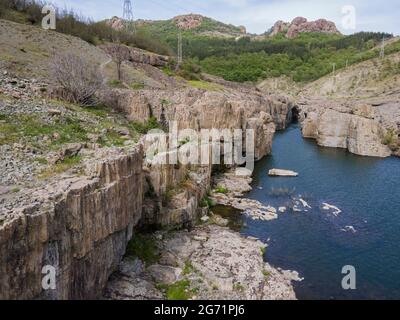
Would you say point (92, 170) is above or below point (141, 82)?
below

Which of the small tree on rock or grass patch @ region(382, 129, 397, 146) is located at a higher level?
the small tree on rock

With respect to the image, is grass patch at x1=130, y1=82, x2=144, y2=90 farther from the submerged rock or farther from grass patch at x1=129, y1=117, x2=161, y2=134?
the submerged rock

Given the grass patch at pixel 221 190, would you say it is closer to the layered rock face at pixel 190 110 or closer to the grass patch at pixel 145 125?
the layered rock face at pixel 190 110

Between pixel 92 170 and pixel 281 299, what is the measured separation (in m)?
13.1

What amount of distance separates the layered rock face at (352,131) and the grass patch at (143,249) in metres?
44.4

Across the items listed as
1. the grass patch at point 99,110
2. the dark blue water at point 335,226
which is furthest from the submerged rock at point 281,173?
the grass patch at point 99,110

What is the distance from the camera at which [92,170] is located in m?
23.4

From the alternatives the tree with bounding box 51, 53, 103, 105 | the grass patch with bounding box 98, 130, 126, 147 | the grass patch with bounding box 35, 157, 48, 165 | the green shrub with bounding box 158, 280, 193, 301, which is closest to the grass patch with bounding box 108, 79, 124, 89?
the tree with bounding box 51, 53, 103, 105

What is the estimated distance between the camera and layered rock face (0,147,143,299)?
16906mm

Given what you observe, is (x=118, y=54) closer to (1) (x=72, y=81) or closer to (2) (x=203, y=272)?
(1) (x=72, y=81)

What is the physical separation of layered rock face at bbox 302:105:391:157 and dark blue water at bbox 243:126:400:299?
542 cm

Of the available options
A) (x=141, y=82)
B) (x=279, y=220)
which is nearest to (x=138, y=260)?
(x=279, y=220)

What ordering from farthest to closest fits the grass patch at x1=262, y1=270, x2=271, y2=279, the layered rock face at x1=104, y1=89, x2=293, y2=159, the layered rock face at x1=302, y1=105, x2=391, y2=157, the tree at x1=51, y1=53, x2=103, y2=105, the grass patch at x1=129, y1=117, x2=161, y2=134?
the layered rock face at x1=302, y1=105, x2=391, y2=157 → the layered rock face at x1=104, y1=89, x2=293, y2=159 → the grass patch at x1=129, y1=117, x2=161, y2=134 → the tree at x1=51, y1=53, x2=103, y2=105 → the grass patch at x1=262, y1=270, x2=271, y2=279

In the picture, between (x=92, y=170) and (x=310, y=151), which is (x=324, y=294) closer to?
(x=92, y=170)
